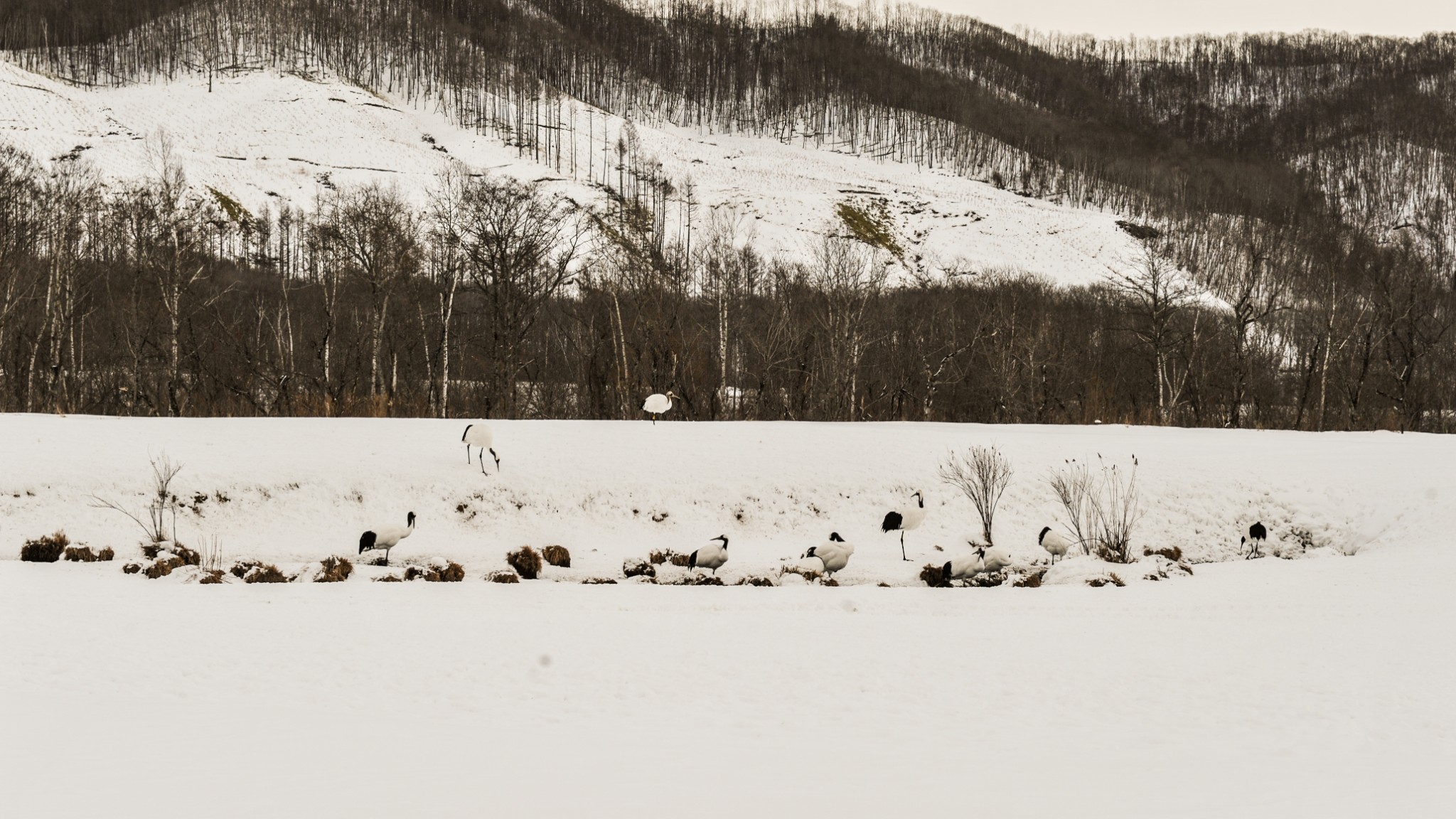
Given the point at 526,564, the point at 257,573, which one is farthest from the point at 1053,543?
the point at 257,573

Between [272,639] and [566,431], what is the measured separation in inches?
475

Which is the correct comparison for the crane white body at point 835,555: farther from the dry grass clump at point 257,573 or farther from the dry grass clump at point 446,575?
the dry grass clump at point 257,573

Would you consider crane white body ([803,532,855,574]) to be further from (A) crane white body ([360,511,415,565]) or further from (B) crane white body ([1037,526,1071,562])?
(A) crane white body ([360,511,415,565])

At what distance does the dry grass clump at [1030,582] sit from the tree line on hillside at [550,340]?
16704 mm

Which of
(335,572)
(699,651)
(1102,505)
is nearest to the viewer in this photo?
(699,651)

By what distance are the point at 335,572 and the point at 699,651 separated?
7.40 m

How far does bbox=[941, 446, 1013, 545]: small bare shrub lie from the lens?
17.0 metres

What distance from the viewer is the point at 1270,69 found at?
19350cm

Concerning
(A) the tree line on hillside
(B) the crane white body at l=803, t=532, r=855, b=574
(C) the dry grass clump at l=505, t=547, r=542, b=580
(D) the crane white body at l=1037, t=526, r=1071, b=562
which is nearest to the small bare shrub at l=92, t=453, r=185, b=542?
(C) the dry grass clump at l=505, t=547, r=542, b=580

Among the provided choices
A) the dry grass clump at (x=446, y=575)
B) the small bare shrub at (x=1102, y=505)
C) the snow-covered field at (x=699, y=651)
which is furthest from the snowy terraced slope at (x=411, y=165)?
the dry grass clump at (x=446, y=575)

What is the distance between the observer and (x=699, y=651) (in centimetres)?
862

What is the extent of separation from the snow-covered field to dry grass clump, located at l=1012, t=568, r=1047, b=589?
1.56ft

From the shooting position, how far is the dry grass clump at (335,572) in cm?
1312

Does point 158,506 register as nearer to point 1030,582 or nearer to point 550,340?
point 1030,582
